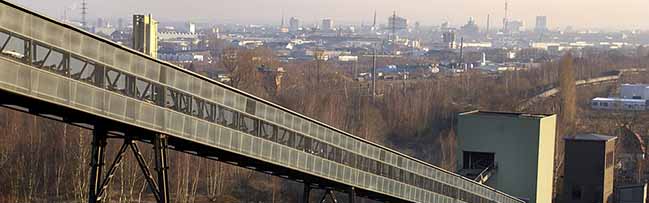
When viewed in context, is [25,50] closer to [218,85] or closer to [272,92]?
[218,85]

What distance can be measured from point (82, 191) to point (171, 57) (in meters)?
44.5

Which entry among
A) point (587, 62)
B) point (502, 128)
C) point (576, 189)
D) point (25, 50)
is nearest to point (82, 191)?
point (502, 128)

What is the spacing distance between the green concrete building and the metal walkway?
5.29 meters

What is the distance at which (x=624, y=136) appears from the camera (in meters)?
28.4

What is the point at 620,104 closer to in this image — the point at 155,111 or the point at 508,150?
the point at 508,150

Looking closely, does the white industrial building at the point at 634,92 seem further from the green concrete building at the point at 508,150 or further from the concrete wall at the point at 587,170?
the green concrete building at the point at 508,150

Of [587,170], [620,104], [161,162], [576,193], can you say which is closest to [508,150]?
[587,170]

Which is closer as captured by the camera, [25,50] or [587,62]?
[25,50]

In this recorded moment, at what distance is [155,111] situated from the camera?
26.2 feet

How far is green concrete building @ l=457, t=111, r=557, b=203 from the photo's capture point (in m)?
16.6

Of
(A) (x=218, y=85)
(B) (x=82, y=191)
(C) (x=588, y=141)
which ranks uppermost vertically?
(A) (x=218, y=85)

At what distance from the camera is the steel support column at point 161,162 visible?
26.8ft

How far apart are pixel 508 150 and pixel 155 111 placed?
9.65m

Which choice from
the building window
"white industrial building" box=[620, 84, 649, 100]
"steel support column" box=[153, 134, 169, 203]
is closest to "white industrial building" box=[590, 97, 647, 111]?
"white industrial building" box=[620, 84, 649, 100]
